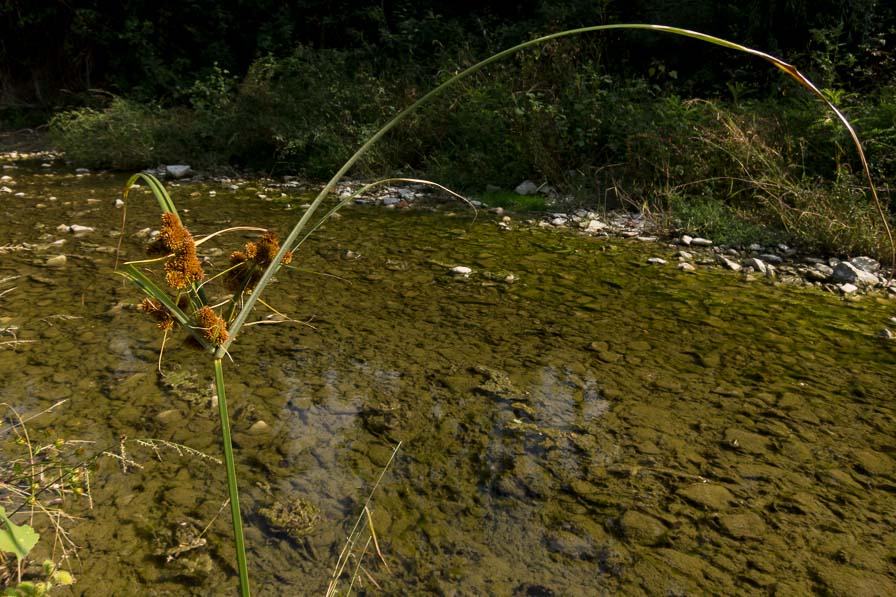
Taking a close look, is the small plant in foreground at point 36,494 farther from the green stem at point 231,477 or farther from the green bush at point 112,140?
the green bush at point 112,140

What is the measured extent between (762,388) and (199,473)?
7.62ft

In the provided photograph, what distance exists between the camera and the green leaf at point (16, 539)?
110 cm

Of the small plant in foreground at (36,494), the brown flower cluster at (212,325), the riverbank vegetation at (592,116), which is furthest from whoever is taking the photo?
the riverbank vegetation at (592,116)

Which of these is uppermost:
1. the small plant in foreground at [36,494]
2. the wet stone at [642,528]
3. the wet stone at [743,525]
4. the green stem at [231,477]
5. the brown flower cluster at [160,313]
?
the brown flower cluster at [160,313]

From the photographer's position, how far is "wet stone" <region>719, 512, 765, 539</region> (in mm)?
2068

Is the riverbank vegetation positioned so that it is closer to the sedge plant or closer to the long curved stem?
the long curved stem

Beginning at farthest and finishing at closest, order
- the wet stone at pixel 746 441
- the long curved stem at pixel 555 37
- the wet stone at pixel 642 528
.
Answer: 1. the wet stone at pixel 746 441
2. the wet stone at pixel 642 528
3. the long curved stem at pixel 555 37

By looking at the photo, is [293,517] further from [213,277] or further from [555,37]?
[555,37]

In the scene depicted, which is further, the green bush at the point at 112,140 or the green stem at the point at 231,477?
the green bush at the point at 112,140

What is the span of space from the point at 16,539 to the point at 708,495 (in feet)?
6.34

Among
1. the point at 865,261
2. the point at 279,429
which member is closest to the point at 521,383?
the point at 279,429

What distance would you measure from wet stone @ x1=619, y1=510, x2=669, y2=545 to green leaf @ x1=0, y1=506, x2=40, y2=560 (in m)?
1.54

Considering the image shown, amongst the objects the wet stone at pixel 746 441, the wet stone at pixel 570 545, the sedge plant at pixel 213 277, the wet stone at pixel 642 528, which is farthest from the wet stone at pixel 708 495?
the sedge plant at pixel 213 277

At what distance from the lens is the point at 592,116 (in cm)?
688
